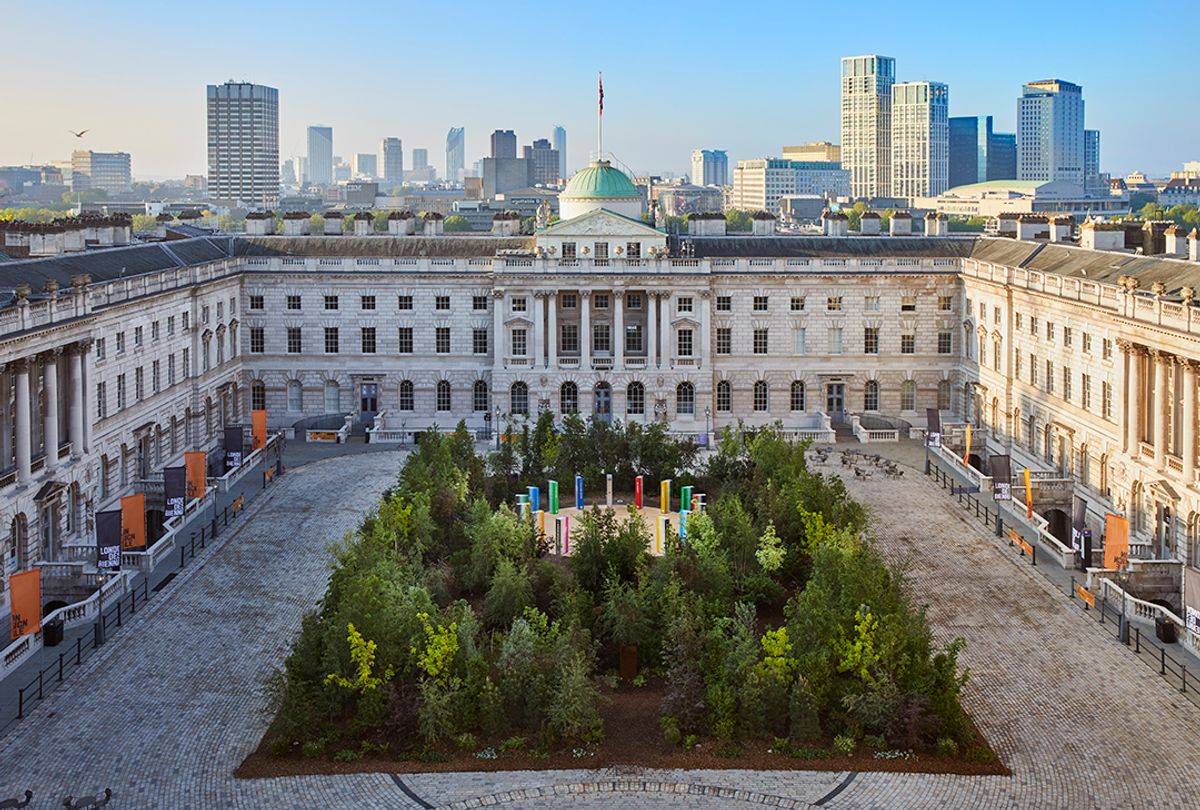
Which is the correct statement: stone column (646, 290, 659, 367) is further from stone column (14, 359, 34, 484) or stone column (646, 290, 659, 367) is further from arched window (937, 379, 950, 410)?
stone column (14, 359, 34, 484)

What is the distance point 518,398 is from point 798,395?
16.5 meters

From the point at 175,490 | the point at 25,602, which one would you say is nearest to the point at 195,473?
the point at 175,490

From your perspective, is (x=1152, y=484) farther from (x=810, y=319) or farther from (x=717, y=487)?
(x=810, y=319)

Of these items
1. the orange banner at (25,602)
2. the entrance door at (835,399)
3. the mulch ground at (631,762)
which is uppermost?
the entrance door at (835,399)

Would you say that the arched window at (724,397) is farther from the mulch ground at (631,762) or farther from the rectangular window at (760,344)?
the mulch ground at (631,762)

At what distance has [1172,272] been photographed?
70312mm

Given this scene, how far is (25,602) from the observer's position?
52219 mm

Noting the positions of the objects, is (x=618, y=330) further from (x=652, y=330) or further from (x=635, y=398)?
(x=635, y=398)

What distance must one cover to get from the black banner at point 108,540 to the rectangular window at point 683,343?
4340cm

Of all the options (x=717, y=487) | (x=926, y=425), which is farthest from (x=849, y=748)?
(x=926, y=425)

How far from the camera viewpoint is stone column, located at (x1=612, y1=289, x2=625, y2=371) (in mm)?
96938

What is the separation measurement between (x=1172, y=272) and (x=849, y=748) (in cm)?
3662

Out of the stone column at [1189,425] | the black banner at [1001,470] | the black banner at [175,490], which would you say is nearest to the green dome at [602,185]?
the black banner at [1001,470]

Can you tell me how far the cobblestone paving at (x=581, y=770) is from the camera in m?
39.6
